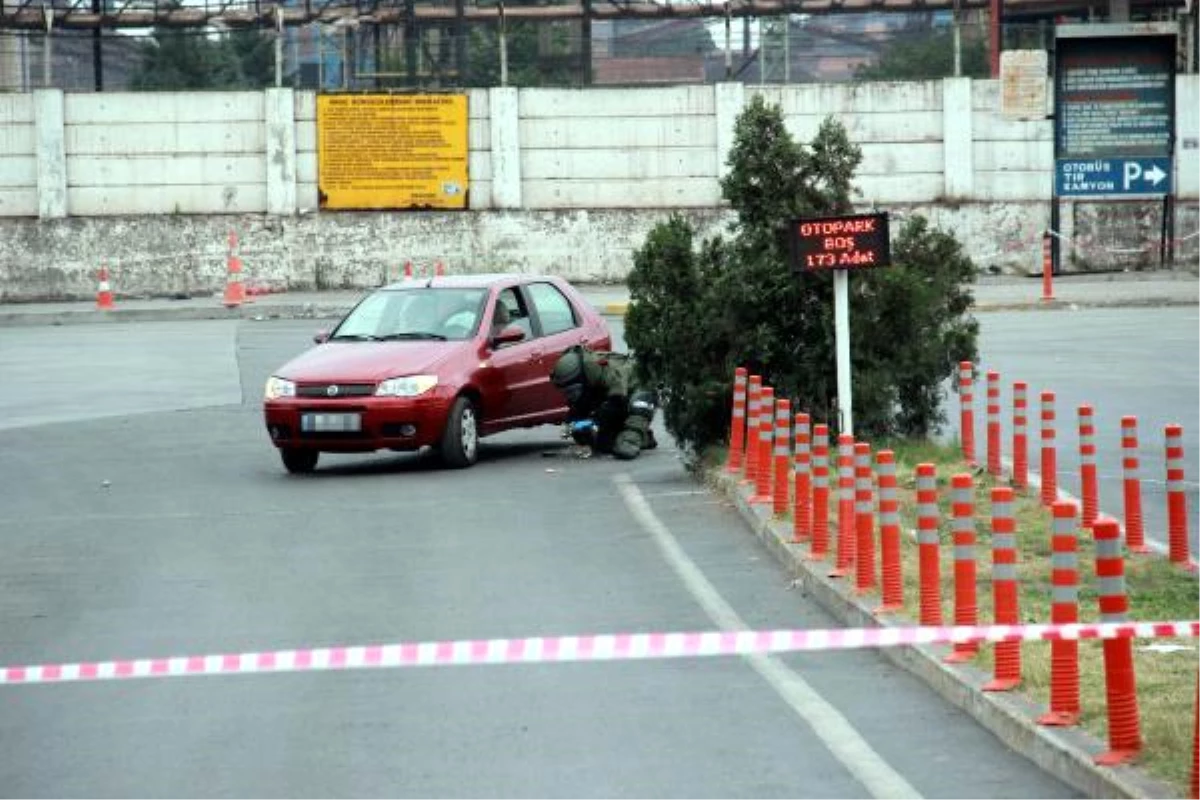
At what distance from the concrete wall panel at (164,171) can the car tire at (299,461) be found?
90.0ft

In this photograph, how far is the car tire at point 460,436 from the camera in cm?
2002

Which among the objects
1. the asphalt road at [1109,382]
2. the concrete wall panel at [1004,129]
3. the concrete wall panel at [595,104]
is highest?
the concrete wall panel at [595,104]

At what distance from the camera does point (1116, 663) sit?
801cm

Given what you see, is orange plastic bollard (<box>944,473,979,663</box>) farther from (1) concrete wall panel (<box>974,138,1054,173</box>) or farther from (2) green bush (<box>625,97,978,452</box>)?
(1) concrete wall panel (<box>974,138,1054,173</box>)

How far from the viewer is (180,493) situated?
18844 millimetres

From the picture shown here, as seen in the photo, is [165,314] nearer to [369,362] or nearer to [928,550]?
[369,362]

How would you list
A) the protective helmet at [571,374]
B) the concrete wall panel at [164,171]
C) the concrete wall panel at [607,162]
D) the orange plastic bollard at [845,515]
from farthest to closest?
the concrete wall panel at [607,162] < the concrete wall panel at [164,171] < the protective helmet at [571,374] < the orange plastic bollard at [845,515]

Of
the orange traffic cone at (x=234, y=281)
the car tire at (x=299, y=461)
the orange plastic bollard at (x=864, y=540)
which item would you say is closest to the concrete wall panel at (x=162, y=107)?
the orange traffic cone at (x=234, y=281)

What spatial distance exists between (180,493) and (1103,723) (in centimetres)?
1134

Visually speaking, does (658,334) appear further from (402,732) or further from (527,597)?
(402,732)

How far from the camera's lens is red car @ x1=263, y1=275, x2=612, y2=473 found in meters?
19.8

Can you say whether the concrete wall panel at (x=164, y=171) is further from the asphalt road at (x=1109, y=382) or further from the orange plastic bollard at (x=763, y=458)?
the orange plastic bollard at (x=763, y=458)

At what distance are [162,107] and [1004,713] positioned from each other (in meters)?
39.6

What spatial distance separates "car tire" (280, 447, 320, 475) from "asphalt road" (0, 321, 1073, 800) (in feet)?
0.78
